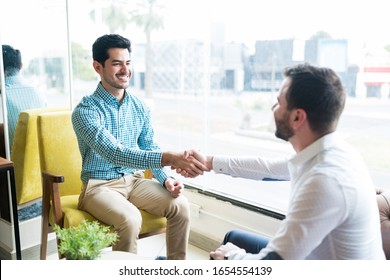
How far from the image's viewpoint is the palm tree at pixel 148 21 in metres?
3.15

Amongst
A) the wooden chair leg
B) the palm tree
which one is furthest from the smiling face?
the palm tree

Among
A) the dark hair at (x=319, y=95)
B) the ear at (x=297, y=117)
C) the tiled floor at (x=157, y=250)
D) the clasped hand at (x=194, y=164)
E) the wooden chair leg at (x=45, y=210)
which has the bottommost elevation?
the tiled floor at (x=157, y=250)

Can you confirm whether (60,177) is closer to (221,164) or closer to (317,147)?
(221,164)

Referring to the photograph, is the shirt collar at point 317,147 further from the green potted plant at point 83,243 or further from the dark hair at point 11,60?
the dark hair at point 11,60

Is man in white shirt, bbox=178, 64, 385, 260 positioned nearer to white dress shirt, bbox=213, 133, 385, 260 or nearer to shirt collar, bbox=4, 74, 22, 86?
white dress shirt, bbox=213, 133, 385, 260

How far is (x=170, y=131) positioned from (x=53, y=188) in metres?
1.42

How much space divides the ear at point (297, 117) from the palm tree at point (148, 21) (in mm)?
2128

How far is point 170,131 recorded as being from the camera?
3348mm

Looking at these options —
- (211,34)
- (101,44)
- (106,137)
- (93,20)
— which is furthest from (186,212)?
(93,20)

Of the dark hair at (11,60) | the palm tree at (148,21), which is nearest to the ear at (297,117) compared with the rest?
the dark hair at (11,60)

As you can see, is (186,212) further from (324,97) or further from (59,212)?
(324,97)

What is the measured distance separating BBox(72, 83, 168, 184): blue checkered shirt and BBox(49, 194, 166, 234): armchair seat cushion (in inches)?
6.7

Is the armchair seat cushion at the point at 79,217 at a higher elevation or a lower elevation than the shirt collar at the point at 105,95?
lower

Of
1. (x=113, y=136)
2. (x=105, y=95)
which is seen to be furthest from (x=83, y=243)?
(x=105, y=95)
